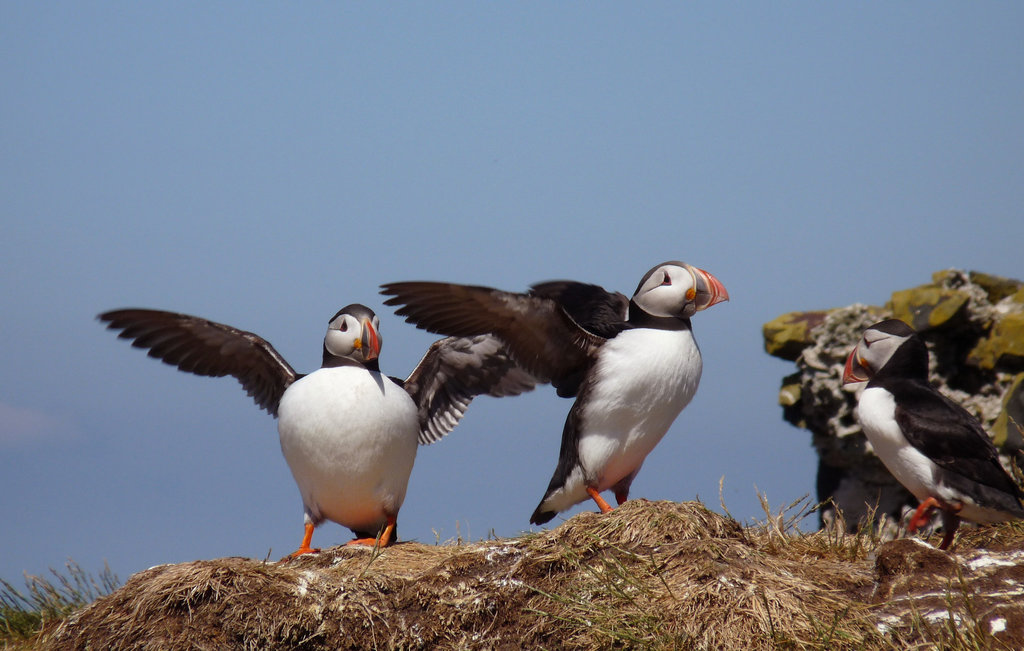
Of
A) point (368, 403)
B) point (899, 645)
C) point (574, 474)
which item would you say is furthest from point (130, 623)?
point (899, 645)

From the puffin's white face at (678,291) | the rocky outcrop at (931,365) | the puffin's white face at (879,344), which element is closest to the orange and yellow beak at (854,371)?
the puffin's white face at (879,344)

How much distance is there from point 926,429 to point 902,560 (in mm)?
1151

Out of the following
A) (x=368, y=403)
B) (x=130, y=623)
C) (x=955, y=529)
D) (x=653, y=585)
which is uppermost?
(x=368, y=403)

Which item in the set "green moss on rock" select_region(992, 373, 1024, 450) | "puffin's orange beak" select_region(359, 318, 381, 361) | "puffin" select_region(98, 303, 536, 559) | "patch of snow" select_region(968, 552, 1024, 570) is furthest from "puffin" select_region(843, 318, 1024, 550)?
"green moss on rock" select_region(992, 373, 1024, 450)

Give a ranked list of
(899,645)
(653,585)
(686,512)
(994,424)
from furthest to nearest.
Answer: (994,424), (686,512), (653,585), (899,645)

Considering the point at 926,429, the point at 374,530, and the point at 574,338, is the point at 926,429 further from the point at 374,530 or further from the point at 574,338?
the point at 374,530

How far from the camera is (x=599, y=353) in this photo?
6551 millimetres

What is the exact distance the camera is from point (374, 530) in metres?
7.25

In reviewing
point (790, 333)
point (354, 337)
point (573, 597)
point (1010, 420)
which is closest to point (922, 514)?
point (573, 597)

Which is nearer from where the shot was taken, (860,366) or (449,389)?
(860,366)

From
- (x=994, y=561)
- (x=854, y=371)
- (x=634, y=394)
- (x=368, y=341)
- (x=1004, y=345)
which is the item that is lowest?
(x=1004, y=345)

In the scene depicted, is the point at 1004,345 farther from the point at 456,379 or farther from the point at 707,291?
the point at 456,379

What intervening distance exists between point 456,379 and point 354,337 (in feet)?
4.27

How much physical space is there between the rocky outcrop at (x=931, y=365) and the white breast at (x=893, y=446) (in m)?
5.27
